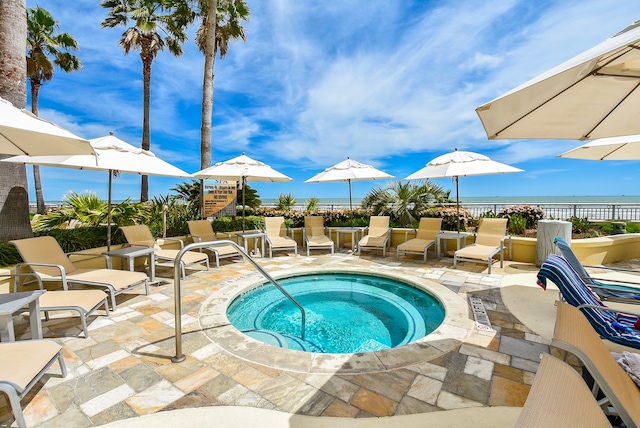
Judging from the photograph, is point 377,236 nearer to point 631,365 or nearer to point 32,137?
point 631,365

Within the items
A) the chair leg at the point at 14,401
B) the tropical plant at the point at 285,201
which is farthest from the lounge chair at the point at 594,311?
the tropical plant at the point at 285,201

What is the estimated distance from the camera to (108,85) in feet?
63.9

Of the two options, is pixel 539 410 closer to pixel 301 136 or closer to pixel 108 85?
pixel 108 85

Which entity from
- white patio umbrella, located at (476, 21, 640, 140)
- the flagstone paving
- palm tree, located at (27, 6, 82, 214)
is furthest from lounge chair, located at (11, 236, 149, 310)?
palm tree, located at (27, 6, 82, 214)

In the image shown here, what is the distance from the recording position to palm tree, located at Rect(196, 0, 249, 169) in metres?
10.1

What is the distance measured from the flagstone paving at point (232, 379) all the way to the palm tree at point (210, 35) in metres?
7.79

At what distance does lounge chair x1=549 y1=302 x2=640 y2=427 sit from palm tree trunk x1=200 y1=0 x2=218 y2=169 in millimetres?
10405

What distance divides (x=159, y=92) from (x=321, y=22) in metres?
10.0

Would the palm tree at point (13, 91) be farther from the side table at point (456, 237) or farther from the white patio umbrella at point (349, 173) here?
the side table at point (456, 237)

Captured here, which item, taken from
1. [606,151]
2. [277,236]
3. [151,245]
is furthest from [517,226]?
[151,245]

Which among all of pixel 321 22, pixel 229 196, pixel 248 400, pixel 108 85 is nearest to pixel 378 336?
pixel 248 400

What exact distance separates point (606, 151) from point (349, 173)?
18.8 feet

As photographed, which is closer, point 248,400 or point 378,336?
point 248,400

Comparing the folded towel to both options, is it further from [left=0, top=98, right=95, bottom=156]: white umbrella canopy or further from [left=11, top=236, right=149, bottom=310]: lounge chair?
[left=11, top=236, right=149, bottom=310]: lounge chair
